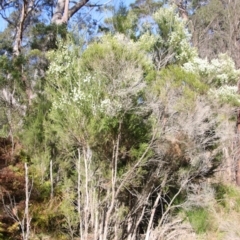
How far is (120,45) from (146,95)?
810 millimetres

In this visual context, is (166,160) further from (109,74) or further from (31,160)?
(31,160)

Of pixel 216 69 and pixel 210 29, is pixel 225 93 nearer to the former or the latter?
pixel 216 69

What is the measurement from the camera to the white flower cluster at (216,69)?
6477mm

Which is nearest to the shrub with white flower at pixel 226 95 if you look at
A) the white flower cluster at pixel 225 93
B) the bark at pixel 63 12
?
the white flower cluster at pixel 225 93

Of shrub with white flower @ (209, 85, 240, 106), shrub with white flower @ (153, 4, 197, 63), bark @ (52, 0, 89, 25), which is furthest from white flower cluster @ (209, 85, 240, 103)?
bark @ (52, 0, 89, 25)

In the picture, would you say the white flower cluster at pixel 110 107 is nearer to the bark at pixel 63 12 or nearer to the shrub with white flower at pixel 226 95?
the shrub with white flower at pixel 226 95

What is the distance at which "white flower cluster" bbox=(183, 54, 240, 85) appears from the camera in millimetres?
6477

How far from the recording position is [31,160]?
6699mm

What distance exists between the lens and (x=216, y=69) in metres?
6.68

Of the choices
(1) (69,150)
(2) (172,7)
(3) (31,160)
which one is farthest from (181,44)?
(3) (31,160)

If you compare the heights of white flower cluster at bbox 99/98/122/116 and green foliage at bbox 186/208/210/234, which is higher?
white flower cluster at bbox 99/98/122/116

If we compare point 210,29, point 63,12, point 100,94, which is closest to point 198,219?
point 100,94

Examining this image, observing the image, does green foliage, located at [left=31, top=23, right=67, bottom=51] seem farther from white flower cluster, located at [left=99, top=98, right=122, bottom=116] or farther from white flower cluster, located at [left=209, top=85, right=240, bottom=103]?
white flower cluster, located at [left=209, top=85, right=240, bottom=103]

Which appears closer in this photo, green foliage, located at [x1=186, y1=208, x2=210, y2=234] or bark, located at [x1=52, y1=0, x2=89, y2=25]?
green foliage, located at [x1=186, y1=208, x2=210, y2=234]
